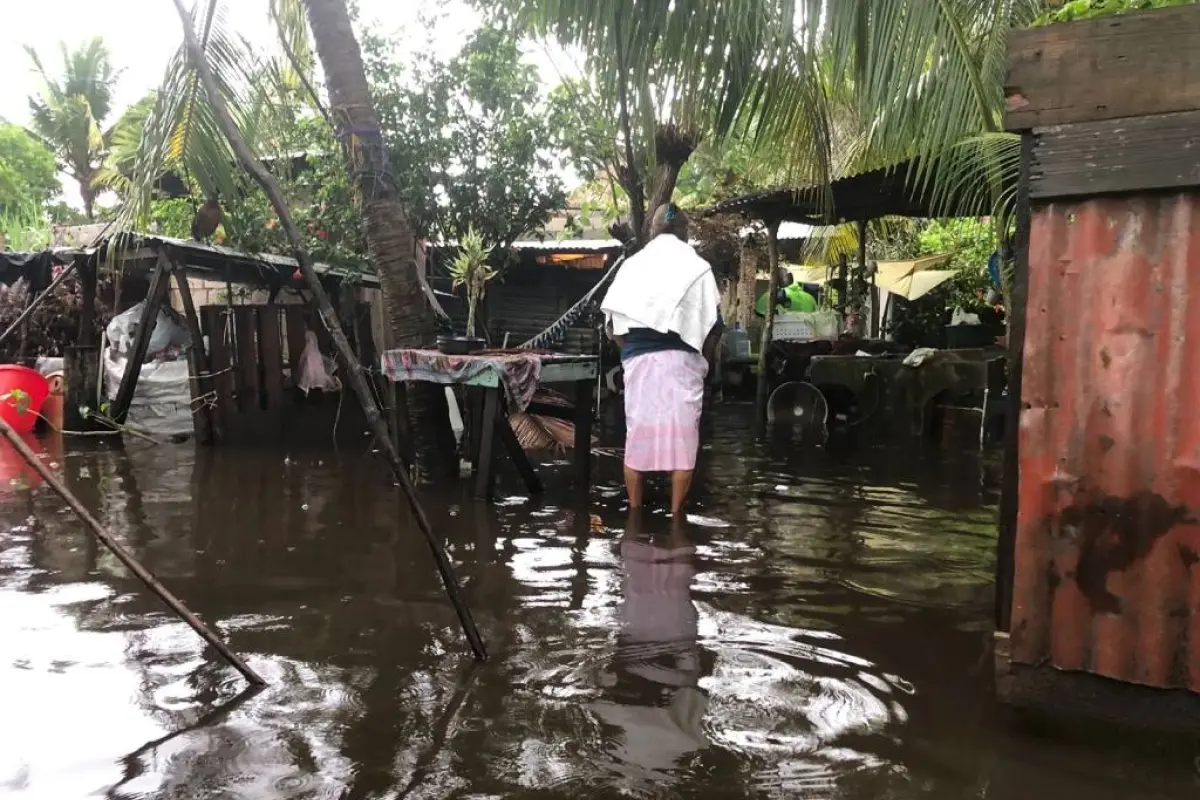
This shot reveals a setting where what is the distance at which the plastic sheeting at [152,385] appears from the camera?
9445 millimetres

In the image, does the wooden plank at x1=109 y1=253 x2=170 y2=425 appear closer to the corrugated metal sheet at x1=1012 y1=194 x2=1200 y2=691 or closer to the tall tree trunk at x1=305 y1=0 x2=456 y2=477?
the tall tree trunk at x1=305 y1=0 x2=456 y2=477

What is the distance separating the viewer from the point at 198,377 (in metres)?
8.86

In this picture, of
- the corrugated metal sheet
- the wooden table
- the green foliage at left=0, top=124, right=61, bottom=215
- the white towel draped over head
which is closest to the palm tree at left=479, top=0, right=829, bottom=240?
the white towel draped over head

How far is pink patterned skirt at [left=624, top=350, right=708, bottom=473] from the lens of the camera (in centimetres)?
523

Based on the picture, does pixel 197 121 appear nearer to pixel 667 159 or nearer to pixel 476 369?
pixel 476 369

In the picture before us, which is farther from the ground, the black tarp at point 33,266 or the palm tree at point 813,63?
the palm tree at point 813,63

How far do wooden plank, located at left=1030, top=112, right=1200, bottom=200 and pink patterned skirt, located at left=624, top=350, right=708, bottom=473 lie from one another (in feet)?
9.35

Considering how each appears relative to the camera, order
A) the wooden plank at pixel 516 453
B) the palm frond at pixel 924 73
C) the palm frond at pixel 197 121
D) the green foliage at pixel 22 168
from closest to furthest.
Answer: the palm frond at pixel 924 73 → the wooden plank at pixel 516 453 → the palm frond at pixel 197 121 → the green foliage at pixel 22 168

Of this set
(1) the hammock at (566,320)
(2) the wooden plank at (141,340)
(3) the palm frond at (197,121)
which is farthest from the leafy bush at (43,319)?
(1) the hammock at (566,320)

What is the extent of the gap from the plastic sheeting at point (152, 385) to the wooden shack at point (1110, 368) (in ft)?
28.7

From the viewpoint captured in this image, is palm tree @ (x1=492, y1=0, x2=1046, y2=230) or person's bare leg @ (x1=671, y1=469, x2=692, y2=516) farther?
person's bare leg @ (x1=671, y1=469, x2=692, y2=516)

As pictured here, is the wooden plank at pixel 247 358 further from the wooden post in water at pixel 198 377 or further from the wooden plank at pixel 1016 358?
the wooden plank at pixel 1016 358

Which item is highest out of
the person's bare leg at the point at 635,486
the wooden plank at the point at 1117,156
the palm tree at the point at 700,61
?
the palm tree at the point at 700,61

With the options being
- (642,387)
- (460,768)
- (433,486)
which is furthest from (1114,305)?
(433,486)
